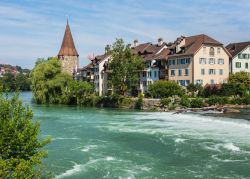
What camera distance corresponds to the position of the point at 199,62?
218 feet

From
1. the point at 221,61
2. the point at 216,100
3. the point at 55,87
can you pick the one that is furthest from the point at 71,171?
the point at 55,87

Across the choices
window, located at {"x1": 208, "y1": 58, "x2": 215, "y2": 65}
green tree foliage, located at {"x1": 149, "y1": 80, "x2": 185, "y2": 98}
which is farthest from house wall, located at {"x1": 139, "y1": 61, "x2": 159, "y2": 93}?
window, located at {"x1": 208, "y1": 58, "x2": 215, "y2": 65}

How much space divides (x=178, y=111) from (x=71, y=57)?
5747cm

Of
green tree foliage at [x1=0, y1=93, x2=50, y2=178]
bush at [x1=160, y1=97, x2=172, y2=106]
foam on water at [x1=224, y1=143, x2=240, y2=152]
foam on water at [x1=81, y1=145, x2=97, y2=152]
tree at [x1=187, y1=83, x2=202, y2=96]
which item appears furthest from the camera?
tree at [x1=187, y1=83, x2=202, y2=96]

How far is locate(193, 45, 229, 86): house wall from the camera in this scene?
66312 mm

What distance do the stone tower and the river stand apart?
202 feet

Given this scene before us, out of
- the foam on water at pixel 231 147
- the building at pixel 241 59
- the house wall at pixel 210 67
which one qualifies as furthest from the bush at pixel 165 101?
the foam on water at pixel 231 147

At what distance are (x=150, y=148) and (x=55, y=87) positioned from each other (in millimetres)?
52148

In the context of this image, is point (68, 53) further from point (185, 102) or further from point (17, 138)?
point (17, 138)

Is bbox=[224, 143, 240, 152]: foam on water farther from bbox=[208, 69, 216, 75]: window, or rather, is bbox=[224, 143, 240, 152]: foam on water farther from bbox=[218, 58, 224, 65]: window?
bbox=[218, 58, 224, 65]: window

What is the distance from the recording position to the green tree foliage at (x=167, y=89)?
63.8 meters

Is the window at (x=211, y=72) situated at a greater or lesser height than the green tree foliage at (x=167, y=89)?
greater

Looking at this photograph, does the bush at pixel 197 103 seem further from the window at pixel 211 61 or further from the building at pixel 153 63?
the building at pixel 153 63

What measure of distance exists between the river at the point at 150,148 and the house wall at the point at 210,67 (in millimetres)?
20457
